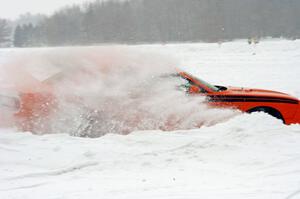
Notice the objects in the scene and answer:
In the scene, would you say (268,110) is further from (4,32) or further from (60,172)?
(4,32)

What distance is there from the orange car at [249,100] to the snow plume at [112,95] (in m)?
0.18

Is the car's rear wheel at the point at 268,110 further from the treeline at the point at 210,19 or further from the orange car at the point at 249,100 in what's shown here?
the treeline at the point at 210,19

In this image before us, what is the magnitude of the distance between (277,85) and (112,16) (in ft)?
115

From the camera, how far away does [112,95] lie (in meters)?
7.78

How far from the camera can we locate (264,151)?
616 cm

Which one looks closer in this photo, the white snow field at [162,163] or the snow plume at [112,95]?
the white snow field at [162,163]

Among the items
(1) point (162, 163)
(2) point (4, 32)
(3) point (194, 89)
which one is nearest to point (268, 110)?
(3) point (194, 89)

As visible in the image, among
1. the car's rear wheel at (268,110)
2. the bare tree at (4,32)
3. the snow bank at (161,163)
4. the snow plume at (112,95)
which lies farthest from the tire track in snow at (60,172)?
the bare tree at (4,32)

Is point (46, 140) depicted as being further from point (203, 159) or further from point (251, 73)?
point (251, 73)

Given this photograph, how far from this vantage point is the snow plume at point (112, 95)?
746 cm

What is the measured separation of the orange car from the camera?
788 cm

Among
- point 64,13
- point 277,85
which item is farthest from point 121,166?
point 64,13

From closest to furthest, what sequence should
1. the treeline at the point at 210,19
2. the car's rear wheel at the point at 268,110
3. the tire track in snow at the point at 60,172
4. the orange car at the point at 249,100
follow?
the tire track in snow at the point at 60,172 → the orange car at the point at 249,100 → the car's rear wheel at the point at 268,110 → the treeline at the point at 210,19

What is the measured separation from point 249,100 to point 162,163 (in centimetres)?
293
